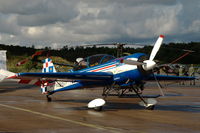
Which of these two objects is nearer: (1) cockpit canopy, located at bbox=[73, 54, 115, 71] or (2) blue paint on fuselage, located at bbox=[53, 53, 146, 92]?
(2) blue paint on fuselage, located at bbox=[53, 53, 146, 92]

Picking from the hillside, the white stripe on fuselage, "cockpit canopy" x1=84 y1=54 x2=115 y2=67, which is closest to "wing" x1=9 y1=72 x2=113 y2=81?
the white stripe on fuselage

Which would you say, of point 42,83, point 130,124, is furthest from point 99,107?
point 42,83

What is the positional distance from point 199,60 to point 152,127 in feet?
304

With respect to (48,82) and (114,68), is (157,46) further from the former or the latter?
(48,82)

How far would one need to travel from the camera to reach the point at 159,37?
43.1ft

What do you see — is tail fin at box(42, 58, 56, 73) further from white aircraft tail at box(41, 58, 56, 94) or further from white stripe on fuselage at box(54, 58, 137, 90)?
white stripe on fuselage at box(54, 58, 137, 90)

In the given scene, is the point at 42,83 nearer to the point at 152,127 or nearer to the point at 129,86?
the point at 129,86

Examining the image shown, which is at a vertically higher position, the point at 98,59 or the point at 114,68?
the point at 98,59

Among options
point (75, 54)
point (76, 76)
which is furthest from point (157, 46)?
point (75, 54)

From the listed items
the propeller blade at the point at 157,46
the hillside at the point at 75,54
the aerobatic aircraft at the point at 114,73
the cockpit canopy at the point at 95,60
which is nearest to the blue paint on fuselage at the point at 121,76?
the aerobatic aircraft at the point at 114,73

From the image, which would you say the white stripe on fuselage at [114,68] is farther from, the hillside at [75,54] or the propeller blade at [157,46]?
the hillside at [75,54]

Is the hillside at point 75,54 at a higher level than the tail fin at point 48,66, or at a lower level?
higher

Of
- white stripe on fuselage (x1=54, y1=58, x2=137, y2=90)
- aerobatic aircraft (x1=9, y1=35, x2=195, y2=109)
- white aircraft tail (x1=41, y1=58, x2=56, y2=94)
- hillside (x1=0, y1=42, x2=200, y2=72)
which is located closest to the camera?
aerobatic aircraft (x1=9, y1=35, x2=195, y2=109)

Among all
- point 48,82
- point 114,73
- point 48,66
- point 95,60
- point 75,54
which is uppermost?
point 75,54
